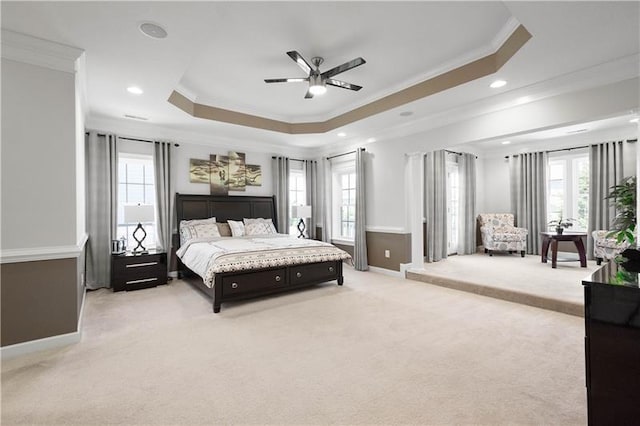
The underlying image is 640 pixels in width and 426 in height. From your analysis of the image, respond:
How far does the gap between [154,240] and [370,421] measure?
15.3 feet

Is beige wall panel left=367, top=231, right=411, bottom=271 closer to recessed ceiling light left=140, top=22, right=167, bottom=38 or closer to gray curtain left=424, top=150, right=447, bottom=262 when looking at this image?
gray curtain left=424, top=150, right=447, bottom=262

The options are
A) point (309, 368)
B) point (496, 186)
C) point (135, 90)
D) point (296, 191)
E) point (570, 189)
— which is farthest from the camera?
point (496, 186)

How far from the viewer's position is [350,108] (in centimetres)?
488

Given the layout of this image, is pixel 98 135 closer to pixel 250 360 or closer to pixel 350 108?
pixel 350 108

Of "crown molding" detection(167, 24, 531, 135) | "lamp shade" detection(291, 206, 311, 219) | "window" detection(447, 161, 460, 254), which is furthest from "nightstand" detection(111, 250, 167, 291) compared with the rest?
"window" detection(447, 161, 460, 254)

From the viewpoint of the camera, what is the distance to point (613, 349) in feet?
4.53

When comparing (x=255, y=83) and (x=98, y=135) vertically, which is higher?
(x=255, y=83)

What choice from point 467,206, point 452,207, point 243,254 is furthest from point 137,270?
point 467,206

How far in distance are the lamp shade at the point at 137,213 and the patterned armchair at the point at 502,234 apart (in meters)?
6.68

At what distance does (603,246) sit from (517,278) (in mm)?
2279

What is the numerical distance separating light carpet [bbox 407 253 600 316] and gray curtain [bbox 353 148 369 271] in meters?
1.00

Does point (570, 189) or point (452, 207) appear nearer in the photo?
point (570, 189)

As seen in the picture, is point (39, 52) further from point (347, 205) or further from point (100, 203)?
point (347, 205)

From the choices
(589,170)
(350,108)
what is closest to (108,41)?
(350,108)
